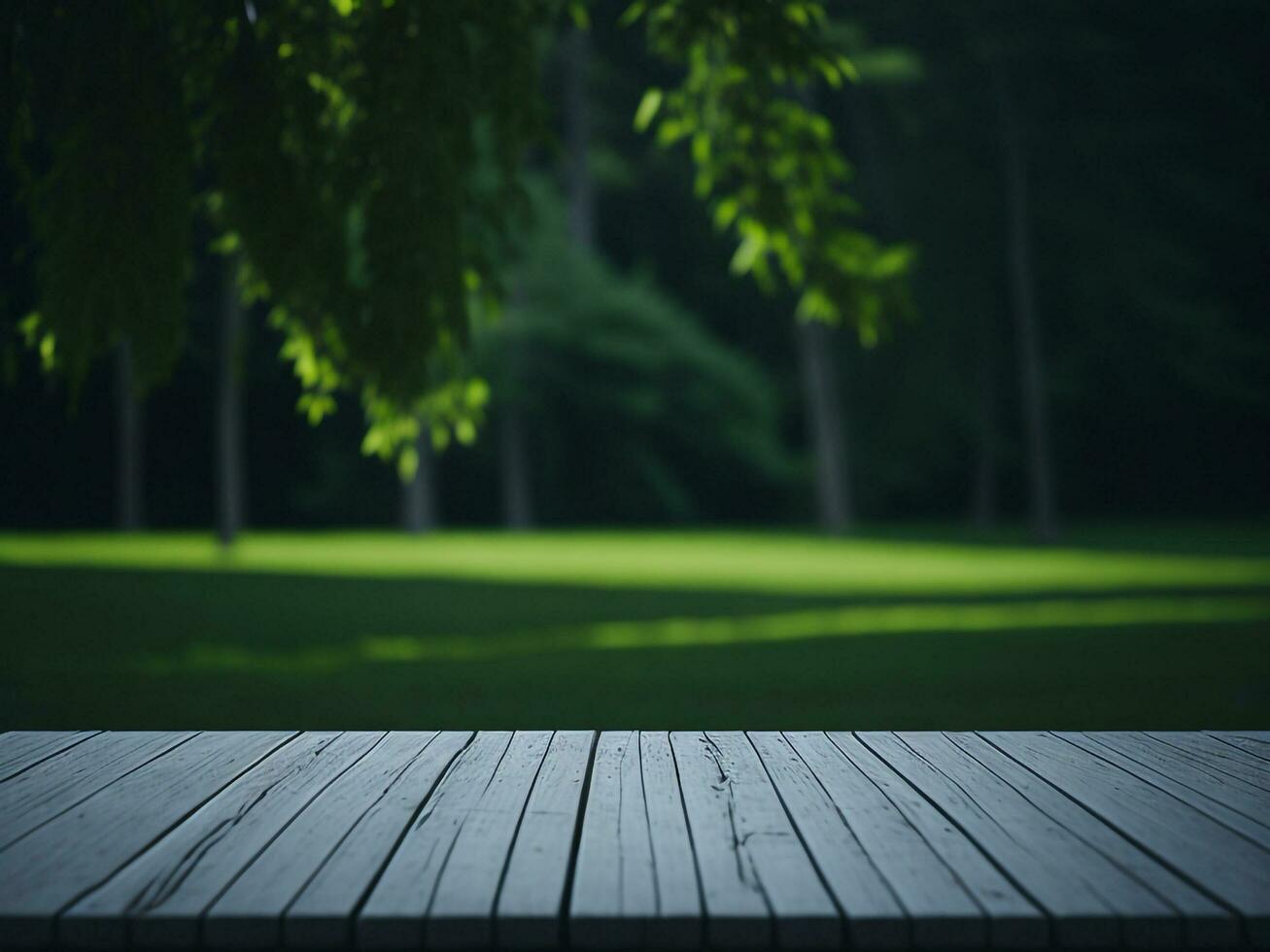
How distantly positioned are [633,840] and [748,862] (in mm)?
288

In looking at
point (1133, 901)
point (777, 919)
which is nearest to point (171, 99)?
point (777, 919)

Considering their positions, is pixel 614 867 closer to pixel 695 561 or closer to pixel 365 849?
pixel 365 849

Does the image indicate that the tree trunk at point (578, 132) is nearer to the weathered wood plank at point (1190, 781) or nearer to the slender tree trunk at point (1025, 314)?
the slender tree trunk at point (1025, 314)

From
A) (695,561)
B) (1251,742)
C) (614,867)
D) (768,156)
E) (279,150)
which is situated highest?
(768,156)

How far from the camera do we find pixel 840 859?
2650mm

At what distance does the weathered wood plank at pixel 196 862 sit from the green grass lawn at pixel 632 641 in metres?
2.94

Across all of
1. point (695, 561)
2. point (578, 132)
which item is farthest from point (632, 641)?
point (578, 132)

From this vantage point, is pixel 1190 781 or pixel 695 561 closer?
pixel 1190 781

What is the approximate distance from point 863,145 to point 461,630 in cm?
2508

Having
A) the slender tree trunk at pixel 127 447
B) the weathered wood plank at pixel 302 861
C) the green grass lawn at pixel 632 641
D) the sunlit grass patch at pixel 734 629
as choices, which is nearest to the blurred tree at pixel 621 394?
the slender tree trunk at pixel 127 447

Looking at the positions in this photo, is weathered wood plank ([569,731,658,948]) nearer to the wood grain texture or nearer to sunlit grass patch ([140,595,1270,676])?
the wood grain texture

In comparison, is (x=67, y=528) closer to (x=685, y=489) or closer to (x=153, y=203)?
(x=685, y=489)

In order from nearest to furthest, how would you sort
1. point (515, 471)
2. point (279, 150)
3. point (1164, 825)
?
point (1164, 825)
point (279, 150)
point (515, 471)

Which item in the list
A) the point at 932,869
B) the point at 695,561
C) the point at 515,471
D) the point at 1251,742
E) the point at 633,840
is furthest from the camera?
the point at 515,471
